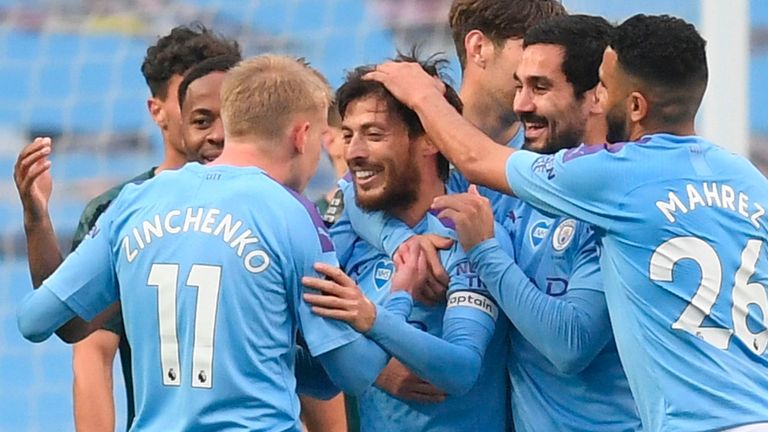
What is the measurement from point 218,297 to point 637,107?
1152 mm

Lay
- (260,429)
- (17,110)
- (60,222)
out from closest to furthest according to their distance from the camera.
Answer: (260,429) → (60,222) → (17,110)

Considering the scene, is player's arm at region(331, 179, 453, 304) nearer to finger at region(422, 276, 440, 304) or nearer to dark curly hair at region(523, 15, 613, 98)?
finger at region(422, 276, 440, 304)

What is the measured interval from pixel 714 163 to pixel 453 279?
2.47 feet

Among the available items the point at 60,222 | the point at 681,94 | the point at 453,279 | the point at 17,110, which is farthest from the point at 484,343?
the point at 17,110

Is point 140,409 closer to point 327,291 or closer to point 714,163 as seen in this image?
point 327,291

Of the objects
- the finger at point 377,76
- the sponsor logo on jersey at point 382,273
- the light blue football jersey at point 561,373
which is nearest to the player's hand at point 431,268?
the sponsor logo on jersey at point 382,273

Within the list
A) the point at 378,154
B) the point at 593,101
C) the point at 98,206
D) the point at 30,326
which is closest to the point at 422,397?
the point at 378,154

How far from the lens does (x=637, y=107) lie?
3.68m

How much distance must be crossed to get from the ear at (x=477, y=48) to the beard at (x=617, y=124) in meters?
0.82

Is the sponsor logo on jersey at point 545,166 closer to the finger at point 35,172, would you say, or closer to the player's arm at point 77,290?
the player's arm at point 77,290

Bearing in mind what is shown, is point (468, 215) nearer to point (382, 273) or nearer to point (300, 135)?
point (382, 273)

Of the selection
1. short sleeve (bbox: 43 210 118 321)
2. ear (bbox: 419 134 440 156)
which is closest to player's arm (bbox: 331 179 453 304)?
ear (bbox: 419 134 440 156)

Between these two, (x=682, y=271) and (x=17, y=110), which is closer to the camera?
(x=682, y=271)

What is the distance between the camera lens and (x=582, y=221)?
12.1ft
